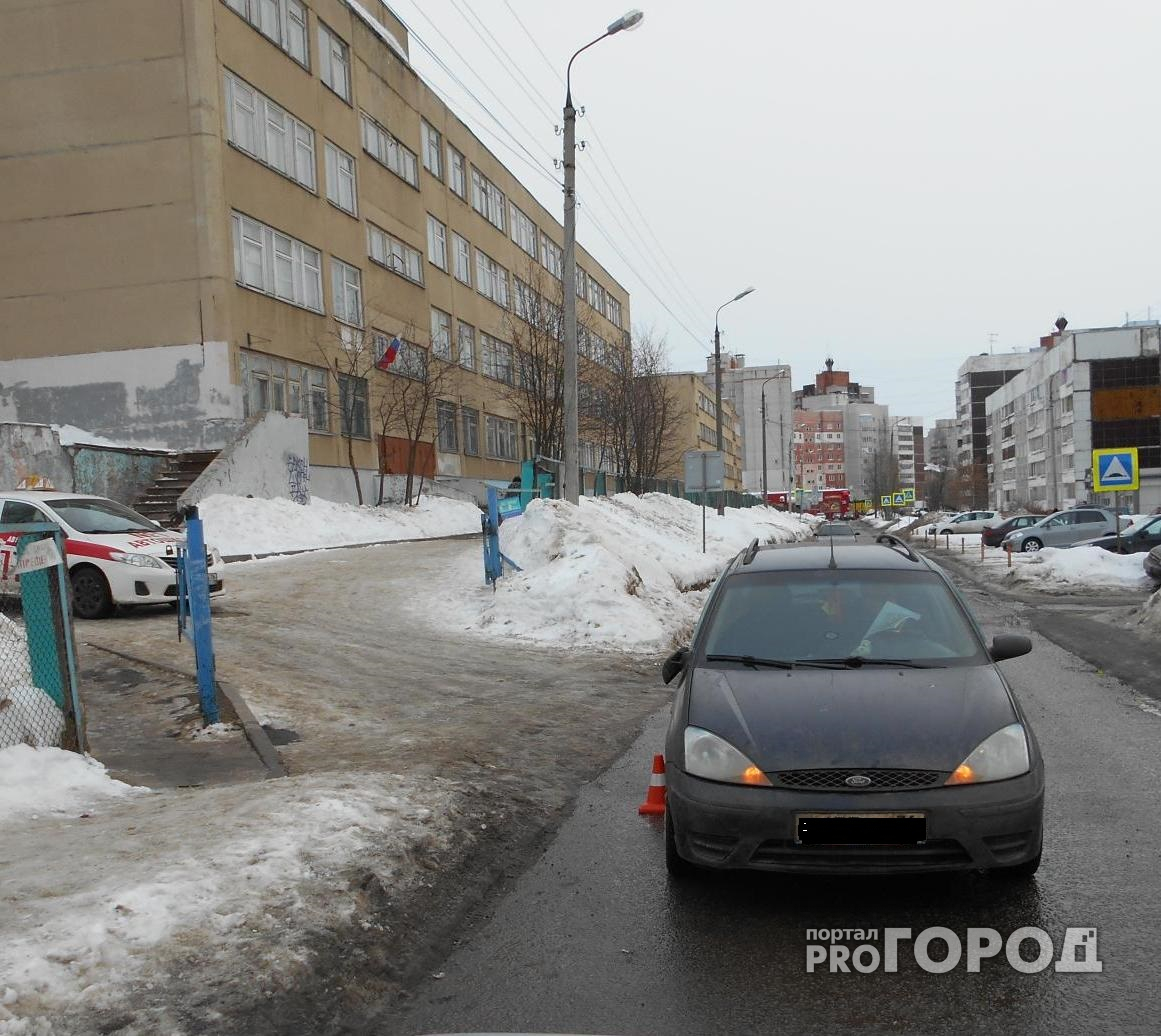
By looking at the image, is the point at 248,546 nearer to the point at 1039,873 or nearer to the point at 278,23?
the point at 278,23

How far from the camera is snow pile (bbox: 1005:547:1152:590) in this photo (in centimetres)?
2130

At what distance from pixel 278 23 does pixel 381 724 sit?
27.3 metres

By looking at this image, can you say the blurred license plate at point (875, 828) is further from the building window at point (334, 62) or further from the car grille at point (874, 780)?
the building window at point (334, 62)

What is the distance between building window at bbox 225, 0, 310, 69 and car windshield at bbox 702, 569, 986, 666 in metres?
26.6

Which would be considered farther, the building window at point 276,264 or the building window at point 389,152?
the building window at point 389,152

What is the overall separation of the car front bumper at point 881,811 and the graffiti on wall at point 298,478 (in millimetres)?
23187

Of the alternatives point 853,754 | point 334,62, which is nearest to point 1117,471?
point 853,754

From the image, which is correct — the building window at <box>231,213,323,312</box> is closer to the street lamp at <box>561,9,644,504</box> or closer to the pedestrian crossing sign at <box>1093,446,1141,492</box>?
the street lamp at <box>561,9,644,504</box>

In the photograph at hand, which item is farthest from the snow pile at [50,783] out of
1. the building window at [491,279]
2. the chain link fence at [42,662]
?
the building window at [491,279]

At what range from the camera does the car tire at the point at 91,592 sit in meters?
12.3

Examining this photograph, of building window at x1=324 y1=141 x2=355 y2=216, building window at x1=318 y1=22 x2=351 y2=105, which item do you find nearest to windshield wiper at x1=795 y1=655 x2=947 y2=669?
building window at x1=324 y1=141 x2=355 y2=216

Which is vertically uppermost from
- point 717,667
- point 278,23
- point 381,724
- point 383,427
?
point 278,23

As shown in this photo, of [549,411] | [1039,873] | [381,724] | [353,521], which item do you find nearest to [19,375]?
[353,521]

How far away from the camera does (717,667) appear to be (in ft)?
16.6
